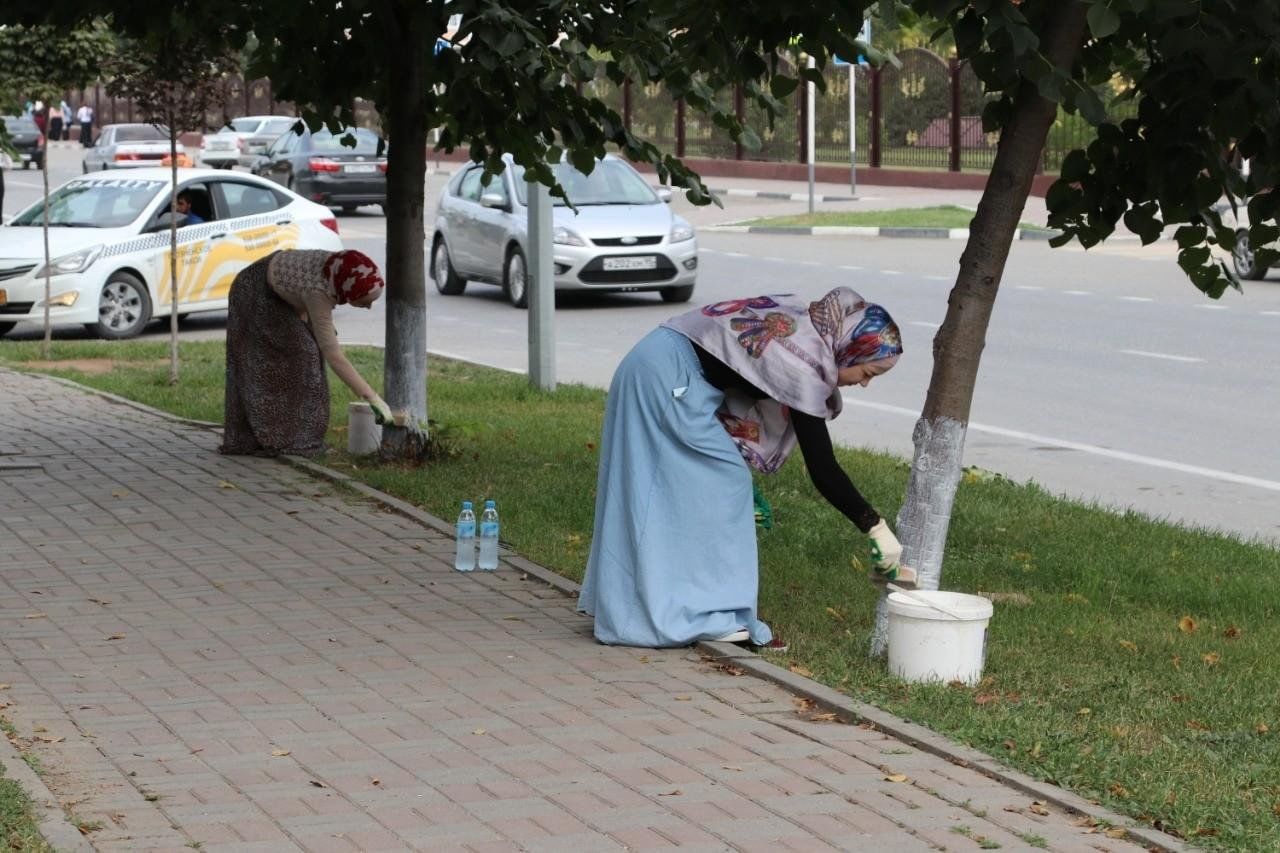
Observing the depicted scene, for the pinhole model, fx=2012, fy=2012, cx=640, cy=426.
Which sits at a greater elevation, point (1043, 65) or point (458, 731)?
point (1043, 65)

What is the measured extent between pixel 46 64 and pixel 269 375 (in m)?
7.56

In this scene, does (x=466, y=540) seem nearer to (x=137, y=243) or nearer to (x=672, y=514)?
(x=672, y=514)

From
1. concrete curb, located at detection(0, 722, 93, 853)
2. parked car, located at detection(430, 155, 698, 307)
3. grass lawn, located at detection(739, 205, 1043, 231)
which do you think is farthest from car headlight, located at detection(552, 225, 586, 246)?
concrete curb, located at detection(0, 722, 93, 853)

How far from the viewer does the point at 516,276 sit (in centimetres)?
2188

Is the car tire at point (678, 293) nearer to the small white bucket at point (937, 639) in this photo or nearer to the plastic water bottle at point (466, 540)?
the plastic water bottle at point (466, 540)

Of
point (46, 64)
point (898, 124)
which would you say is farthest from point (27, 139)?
point (46, 64)

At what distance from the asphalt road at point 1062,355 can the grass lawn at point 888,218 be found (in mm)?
2469

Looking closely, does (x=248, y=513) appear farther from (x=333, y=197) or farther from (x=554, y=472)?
(x=333, y=197)

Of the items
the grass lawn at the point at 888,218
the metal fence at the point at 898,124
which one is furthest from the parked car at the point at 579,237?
the metal fence at the point at 898,124

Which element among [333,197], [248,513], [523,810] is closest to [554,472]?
[248,513]

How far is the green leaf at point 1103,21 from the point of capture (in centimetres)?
574

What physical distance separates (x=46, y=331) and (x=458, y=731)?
12.2 meters

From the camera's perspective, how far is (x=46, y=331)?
17.2m

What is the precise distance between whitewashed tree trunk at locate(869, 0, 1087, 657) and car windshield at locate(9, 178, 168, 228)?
13.4 meters
